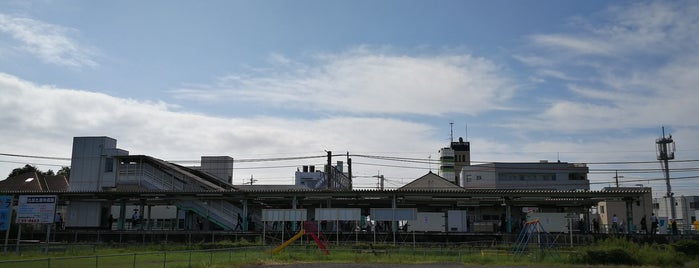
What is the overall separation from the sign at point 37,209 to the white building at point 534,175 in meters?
61.1

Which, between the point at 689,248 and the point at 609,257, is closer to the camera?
the point at 609,257

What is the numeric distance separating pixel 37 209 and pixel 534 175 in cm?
6548

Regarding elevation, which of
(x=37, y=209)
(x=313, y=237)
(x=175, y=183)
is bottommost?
(x=313, y=237)

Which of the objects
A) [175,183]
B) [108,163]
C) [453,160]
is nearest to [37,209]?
[108,163]

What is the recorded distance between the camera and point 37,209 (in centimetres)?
3347

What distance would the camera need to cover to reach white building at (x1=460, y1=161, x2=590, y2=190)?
80000mm

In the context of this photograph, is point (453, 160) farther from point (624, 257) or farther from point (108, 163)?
point (624, 257)

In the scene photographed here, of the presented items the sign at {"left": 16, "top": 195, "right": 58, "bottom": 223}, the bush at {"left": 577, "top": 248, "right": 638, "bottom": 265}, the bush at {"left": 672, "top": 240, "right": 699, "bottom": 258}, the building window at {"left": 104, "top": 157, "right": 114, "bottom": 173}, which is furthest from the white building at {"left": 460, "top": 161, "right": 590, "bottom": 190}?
the sign at {"left": 16, "top": 195, "right": 58, "bottom": 223}

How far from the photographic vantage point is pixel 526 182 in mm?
81250

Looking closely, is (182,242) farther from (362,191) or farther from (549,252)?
(549,252)

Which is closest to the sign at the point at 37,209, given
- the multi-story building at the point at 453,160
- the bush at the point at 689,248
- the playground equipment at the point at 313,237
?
the playground equipment at the point at 313,237

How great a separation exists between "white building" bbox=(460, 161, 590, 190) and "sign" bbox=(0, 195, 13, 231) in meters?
62.9

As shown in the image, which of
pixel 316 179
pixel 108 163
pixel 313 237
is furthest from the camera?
pixel 316 179

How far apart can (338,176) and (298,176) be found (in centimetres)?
695
